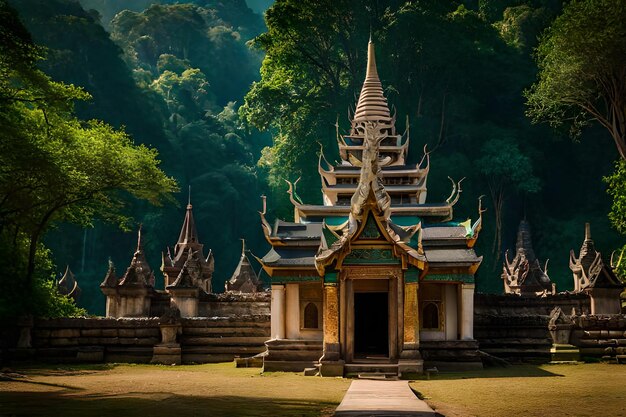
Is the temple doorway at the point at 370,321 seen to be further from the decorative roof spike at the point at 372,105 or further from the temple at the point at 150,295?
the decorative roof spike at the point at 372,105

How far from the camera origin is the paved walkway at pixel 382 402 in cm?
1083

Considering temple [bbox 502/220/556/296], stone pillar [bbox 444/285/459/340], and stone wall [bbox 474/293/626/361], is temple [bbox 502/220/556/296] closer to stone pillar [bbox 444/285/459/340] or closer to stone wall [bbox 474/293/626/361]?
stone wall [bbox 474/293/626/361]

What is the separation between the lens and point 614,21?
2975cm

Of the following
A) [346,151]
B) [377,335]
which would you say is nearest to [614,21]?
[346,151]

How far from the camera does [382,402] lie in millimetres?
12156

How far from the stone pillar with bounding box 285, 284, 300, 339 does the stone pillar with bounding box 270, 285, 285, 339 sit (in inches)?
4.9

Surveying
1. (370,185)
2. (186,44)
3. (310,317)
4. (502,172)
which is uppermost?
(186,44)

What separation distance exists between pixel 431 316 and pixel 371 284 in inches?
73.1

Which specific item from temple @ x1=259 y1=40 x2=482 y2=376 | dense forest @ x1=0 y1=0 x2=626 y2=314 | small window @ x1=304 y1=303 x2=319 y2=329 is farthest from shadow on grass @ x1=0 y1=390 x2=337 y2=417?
dense forest @ x1=0 y1=0 x2=626 y2=314

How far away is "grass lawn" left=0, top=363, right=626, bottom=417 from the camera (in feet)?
37.7

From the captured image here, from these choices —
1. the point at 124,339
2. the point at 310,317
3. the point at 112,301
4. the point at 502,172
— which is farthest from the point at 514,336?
the point at 502,172

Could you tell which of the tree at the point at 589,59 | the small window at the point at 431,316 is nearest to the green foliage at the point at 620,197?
the tree at the point at 589,59

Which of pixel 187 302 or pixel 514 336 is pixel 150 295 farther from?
pixel 514 336

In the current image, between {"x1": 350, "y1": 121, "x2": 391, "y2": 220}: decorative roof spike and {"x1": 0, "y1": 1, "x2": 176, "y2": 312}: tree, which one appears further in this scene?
{"x1": 0, "y1": 1, "x2": 176, "y2": 312}: tree
